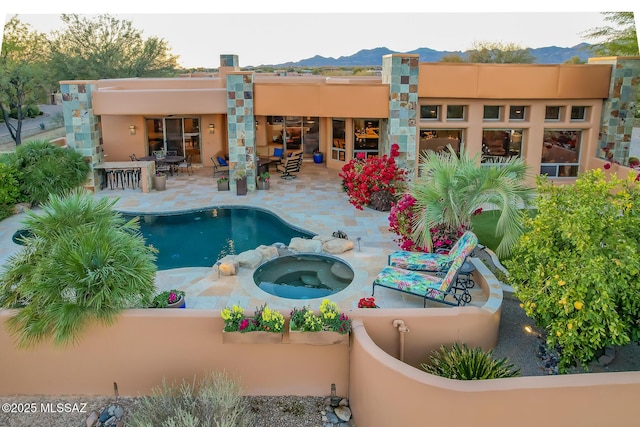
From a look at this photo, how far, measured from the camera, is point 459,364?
6.39 m

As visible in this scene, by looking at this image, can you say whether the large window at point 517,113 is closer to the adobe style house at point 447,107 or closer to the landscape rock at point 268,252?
the adobe style house at point 447,107

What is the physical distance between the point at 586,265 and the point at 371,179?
9.69 meters

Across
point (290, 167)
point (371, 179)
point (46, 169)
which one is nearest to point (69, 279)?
point (371, 179)

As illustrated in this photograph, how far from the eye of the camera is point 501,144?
18375 mm

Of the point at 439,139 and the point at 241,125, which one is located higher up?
the point at 241,125

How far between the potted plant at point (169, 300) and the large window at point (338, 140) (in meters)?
14.0

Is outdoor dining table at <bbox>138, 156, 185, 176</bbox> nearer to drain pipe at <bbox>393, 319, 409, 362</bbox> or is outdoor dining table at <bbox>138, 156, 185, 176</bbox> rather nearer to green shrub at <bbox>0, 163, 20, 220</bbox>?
green shrub at <bbox>0, 163, 20, 220</bbox>

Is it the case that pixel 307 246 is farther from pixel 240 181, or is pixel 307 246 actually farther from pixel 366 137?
pixel 366 137

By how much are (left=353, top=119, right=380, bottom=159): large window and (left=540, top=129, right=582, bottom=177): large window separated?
6.32m

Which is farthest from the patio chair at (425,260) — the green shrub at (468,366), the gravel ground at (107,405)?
the gravel ground at (107,405)

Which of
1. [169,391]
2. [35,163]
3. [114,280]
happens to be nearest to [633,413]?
[169,391]

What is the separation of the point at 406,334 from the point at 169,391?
10.7 ft

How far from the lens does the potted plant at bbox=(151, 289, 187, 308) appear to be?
782 cm

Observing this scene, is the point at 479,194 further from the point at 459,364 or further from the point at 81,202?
the point at 81,202
